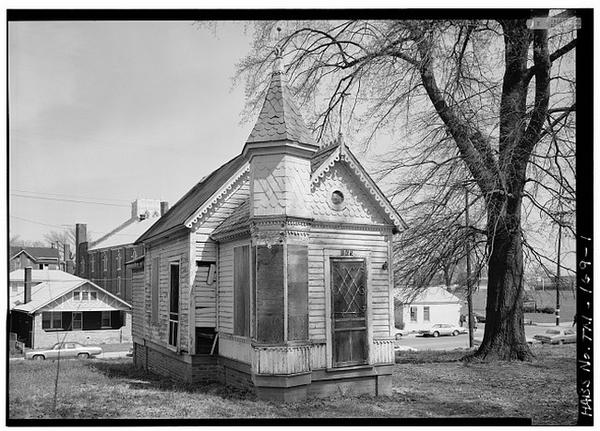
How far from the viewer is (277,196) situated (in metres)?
8.23

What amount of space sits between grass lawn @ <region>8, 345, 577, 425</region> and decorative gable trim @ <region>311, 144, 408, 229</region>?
6.94 ft

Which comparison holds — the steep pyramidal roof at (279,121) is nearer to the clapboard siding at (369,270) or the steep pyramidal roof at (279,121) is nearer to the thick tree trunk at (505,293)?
the clapboard siding at (369,270)

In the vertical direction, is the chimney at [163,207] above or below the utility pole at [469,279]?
above

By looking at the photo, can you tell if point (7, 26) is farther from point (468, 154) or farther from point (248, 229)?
point (468, 154)

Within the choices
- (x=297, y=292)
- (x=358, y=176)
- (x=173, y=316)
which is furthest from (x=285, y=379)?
(x=173, y=316)

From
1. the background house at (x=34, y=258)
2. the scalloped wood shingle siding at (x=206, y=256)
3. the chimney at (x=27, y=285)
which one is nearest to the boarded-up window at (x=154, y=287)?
the scalloped wood shingle siding at (x=206, y=256)

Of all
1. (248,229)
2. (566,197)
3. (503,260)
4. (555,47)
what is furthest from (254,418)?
(555,47)

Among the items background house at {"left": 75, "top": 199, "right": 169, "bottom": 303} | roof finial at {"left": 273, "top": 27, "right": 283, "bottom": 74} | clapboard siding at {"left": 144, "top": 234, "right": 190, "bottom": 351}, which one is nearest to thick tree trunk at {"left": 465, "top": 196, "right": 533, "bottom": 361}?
roof finial at {"left": 273, "top": 27, "right": 283, "bottom": 74}

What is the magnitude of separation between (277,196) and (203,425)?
117 inches

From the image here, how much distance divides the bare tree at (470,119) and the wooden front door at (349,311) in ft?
4.07

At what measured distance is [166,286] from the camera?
423 inches

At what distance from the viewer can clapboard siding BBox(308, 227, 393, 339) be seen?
27.7ft

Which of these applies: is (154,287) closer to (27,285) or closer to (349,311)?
(27,285)

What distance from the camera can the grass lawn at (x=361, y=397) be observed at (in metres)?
7.91
